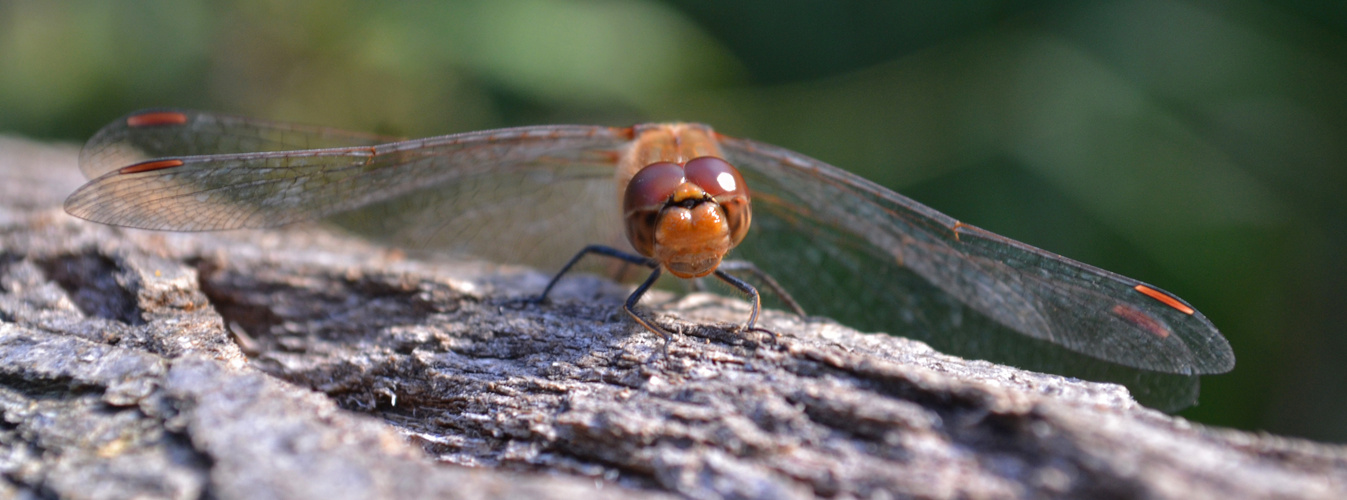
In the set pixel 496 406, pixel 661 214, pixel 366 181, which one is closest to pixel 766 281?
pixel 661 214

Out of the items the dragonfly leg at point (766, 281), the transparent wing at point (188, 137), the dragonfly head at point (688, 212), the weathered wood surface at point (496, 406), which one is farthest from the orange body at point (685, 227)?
the transparent wing at point (188, 137)

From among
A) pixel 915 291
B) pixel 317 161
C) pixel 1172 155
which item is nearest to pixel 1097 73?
pixel 1172 155

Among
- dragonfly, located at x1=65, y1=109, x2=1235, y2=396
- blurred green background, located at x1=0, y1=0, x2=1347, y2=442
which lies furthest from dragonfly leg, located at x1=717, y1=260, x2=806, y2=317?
blurred green background, located at x1=0, y1=0, x2=1347, y2=442

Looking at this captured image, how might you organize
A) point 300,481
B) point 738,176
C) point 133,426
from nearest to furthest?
point 300,481, point 133,426, point 738,176

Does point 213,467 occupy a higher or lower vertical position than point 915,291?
lower

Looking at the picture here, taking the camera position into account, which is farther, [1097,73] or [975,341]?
[1097,73]

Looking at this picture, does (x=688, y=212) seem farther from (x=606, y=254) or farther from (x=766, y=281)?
(x=766, y=281)

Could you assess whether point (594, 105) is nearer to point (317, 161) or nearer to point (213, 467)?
point (317, 161)
